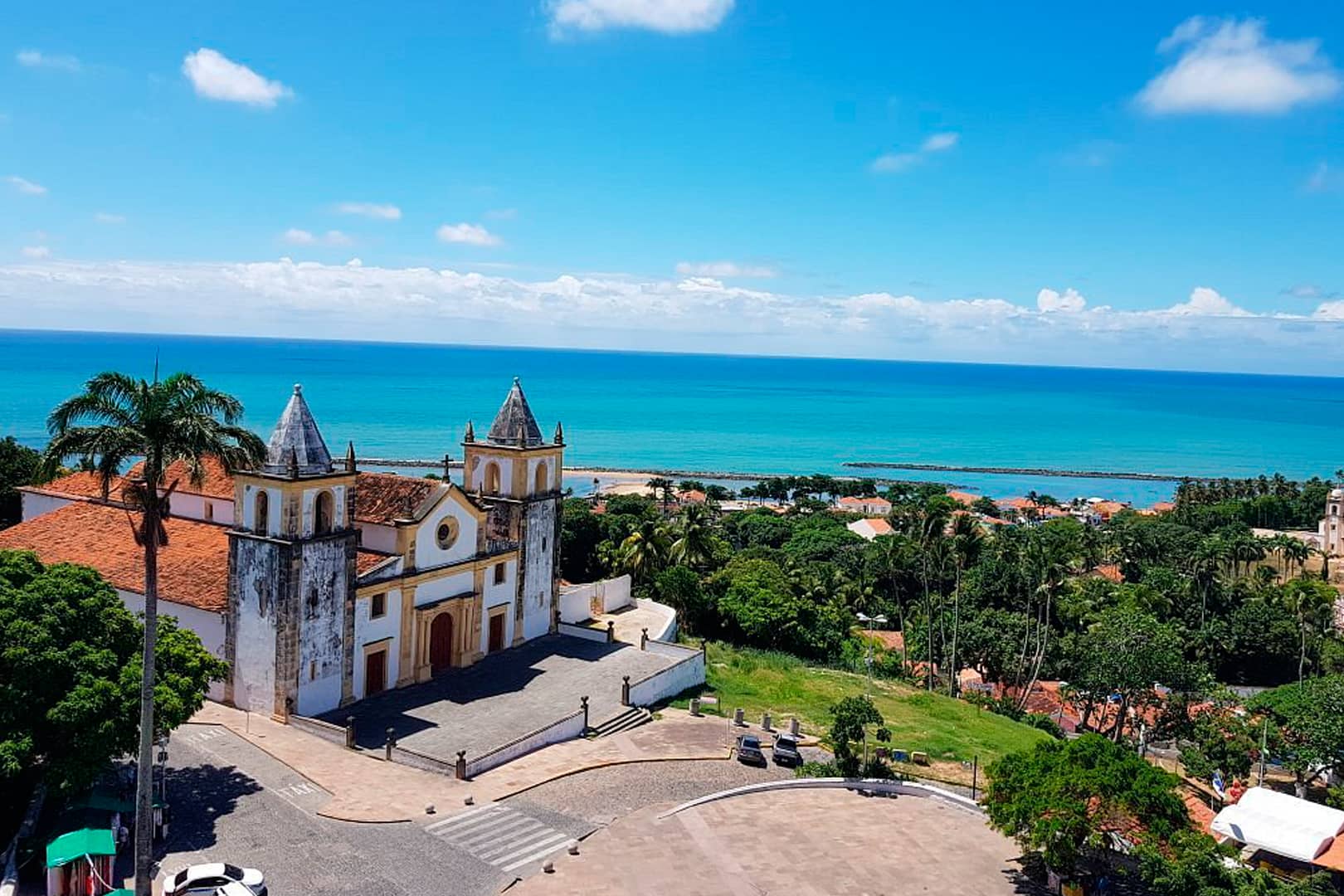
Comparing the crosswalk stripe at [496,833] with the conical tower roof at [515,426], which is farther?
the conical tower roof at [515,426]

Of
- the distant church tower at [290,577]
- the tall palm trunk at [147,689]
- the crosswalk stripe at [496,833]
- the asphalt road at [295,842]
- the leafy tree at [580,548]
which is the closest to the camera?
the tall palm trunk at [147,689]

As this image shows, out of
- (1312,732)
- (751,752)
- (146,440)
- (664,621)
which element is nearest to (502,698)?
(751,752)

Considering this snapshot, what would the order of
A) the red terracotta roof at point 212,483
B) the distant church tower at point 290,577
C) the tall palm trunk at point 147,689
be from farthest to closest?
the red terracotta roof at point 212,483 < the distant church tower at point 290,577 < the tall palm trunk at point 147,689

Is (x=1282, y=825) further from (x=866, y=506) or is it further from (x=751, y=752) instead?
(x=866, y=506)

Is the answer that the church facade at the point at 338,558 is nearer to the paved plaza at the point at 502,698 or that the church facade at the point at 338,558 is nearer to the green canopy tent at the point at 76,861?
the paved plaza at the point at 502,698

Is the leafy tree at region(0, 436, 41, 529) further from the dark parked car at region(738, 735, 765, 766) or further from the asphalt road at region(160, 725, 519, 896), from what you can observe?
the dark parked car at region(738, 735, 765, 766)

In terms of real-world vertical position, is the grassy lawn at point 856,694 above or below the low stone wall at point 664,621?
below

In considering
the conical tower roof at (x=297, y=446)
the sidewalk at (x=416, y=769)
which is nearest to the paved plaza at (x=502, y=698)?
the sidewalk at (x=416, y=769)

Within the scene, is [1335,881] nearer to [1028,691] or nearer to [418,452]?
[1028,691]

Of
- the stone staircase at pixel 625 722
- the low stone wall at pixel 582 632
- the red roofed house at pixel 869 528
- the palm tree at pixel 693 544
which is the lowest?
the red roofed house at pixel 869 528
